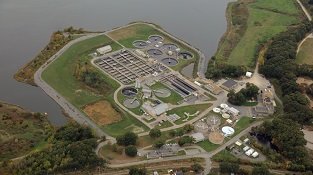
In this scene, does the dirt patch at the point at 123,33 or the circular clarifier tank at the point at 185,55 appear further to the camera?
the dirt patch at the point at 123,33

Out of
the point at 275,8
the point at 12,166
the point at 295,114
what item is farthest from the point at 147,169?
the point at 275,8

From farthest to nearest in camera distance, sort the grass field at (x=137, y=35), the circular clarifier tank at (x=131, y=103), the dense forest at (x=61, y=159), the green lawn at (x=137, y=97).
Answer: the grass field at (x=137, y=35)
the circular clarifier tank at (x=131, y=103)
the green lawn at (x=137, y=97)
the dense forest at (x=61, y=159)

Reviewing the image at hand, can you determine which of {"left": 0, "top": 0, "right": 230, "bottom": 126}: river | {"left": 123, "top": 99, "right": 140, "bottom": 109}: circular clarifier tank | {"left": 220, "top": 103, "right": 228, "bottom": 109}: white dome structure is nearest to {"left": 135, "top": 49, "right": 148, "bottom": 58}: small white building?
{"left": 0, "top": 0, "right": 230, "bottom": 126}: river

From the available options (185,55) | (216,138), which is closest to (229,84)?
(185,55)

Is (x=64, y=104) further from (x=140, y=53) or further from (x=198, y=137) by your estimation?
(x=198, y=137)

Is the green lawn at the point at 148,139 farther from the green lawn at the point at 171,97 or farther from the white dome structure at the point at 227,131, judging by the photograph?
the white dome structure at the point at 227,131

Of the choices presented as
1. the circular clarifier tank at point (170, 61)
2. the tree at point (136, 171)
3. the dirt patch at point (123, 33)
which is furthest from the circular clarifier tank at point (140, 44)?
the tree at point (136, 171)

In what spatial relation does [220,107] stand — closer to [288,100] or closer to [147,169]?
[288,100]
